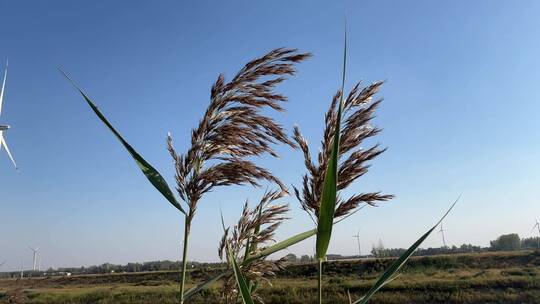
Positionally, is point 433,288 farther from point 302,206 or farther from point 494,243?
point 494,243

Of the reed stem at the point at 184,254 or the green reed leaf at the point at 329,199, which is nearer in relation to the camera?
the green reed leaf at the point at 329,199

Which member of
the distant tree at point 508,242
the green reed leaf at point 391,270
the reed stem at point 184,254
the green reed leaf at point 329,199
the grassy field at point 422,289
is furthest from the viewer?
the distant tree at point 508,242

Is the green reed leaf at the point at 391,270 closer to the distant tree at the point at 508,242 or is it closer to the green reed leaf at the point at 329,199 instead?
the green reed leaf at the point at 329,199

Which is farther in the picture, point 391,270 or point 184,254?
point 184,254

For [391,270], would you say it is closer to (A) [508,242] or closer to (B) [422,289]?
(B) [422,289]

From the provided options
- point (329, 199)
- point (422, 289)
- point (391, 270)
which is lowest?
point (422, 289)

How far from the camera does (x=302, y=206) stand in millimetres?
1948

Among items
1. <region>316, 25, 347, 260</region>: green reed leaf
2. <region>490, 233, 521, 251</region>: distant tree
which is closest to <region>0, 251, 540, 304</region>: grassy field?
<region>316, 25, 347, 260</region>: green reed leaf

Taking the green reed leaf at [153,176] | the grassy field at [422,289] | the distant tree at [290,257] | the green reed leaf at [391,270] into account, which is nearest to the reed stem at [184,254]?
the green reed leaf at [153,176]

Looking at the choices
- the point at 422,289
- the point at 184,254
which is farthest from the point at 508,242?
the point at 184,254

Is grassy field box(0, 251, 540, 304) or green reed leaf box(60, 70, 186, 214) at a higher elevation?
green reed leaf box(60, 70, 186, 214)

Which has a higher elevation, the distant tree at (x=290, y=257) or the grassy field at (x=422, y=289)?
the distant tree at (x=290, y=257)

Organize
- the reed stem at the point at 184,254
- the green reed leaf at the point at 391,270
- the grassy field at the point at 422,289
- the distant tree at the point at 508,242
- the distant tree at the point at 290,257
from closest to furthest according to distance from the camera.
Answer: the green reed leaf at the point at 391,270 → the reed stem at the point at 184,254 → the distant tree at the point at 290,257 → the grassy field at the point at 422,289 → the distant tree at the point at 508,242

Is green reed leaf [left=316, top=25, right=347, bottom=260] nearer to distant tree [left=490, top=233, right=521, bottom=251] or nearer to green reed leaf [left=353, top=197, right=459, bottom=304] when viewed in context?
green reed leaf [left=353, top=197, right=459, bottom=304]
